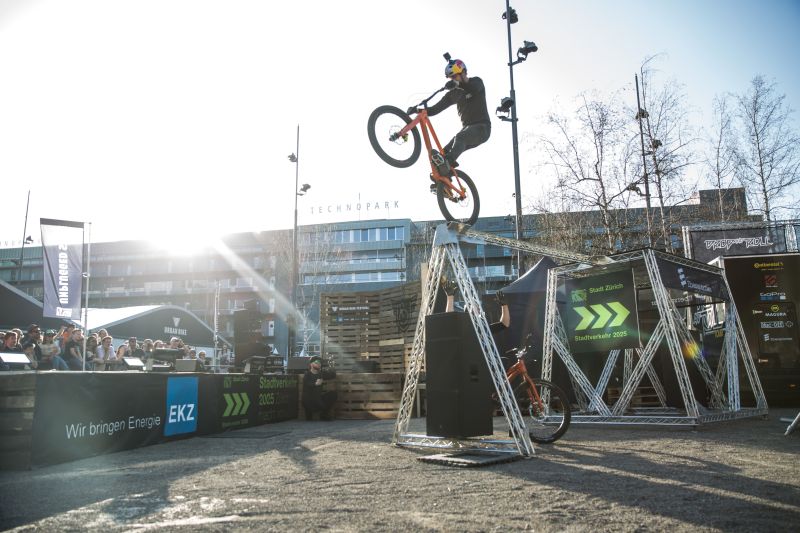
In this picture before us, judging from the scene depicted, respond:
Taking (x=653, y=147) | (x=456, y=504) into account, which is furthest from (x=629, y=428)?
(x=653, y=147)

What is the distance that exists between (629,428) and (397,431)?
459 cm

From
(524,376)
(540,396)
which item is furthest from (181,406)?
(540,396)

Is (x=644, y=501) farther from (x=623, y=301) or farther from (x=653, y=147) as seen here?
(x=653, y=147)

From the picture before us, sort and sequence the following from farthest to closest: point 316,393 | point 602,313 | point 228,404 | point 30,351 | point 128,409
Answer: point 316,393, point 30,351, point 228,404, point 602,313, point 128,409

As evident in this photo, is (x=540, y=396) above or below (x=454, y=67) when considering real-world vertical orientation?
below

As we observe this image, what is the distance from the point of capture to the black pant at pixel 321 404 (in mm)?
13023

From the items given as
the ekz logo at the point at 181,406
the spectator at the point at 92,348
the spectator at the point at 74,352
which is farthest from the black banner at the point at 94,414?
the spectator at the point at 92,348

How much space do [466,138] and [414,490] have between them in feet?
15.1

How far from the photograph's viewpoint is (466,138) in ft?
24.6

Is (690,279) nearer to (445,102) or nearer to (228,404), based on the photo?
(445,102)

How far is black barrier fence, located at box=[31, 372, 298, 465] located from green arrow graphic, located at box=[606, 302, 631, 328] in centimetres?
733

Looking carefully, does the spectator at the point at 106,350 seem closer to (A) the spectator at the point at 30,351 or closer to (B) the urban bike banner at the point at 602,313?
(A) the spectator at the point at 30,351

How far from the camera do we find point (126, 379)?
8148 mm

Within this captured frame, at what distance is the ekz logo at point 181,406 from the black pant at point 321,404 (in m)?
3.63
